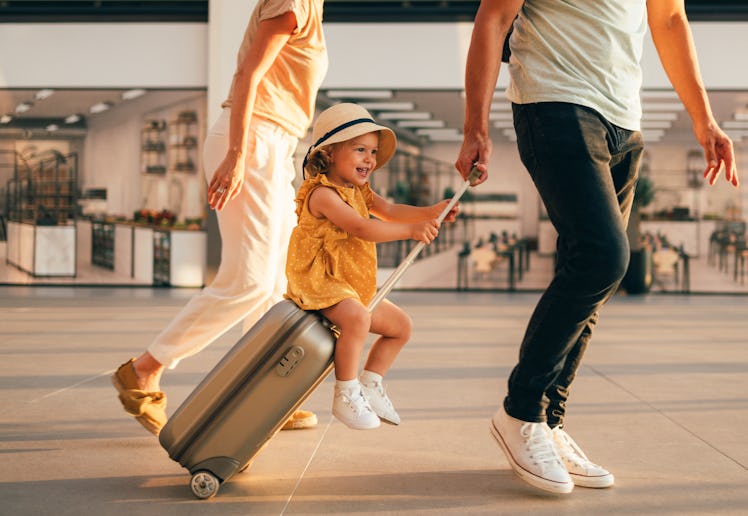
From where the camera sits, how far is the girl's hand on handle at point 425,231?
2742mm

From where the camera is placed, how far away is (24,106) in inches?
539

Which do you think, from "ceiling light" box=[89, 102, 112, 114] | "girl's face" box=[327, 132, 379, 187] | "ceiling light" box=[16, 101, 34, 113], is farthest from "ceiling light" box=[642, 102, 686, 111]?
"girl's face" box=[327, 132, 379, 187]

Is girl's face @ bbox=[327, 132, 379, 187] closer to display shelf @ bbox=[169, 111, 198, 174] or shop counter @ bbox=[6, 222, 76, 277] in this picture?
display shelf @ bbox=[169, 111, 198, 174]

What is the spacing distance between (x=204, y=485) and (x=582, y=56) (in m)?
1.69

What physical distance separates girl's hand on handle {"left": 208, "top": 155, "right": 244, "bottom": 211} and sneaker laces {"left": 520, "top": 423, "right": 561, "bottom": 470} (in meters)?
1.21

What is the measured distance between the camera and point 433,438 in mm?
3582

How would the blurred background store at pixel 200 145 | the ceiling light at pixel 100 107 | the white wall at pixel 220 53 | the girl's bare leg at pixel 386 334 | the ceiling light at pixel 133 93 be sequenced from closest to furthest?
the girl's bare leg at pixel 386 334
the white wall at pixel 220 53
the blurred background store at pixel 200 145
the ceiling light at pixel 133 93
the ceiling light at pixel 100 107

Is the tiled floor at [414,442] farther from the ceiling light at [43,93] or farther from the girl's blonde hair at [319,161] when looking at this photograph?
the ceiling light at [43,93]

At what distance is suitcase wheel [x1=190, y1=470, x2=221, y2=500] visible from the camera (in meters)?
2.71

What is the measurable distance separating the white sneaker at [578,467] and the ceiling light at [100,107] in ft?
38.8

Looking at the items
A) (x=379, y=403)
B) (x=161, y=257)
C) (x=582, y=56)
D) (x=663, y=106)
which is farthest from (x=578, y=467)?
(x=663, y=106)

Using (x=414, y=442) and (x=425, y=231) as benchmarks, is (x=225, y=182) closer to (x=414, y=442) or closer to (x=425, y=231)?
(x=425, y=231)

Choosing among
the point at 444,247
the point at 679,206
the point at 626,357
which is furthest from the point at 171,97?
the point at 626,357

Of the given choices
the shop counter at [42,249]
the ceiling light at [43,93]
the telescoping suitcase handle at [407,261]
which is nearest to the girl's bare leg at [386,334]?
the telescoping suitcase handle at [407,261]
